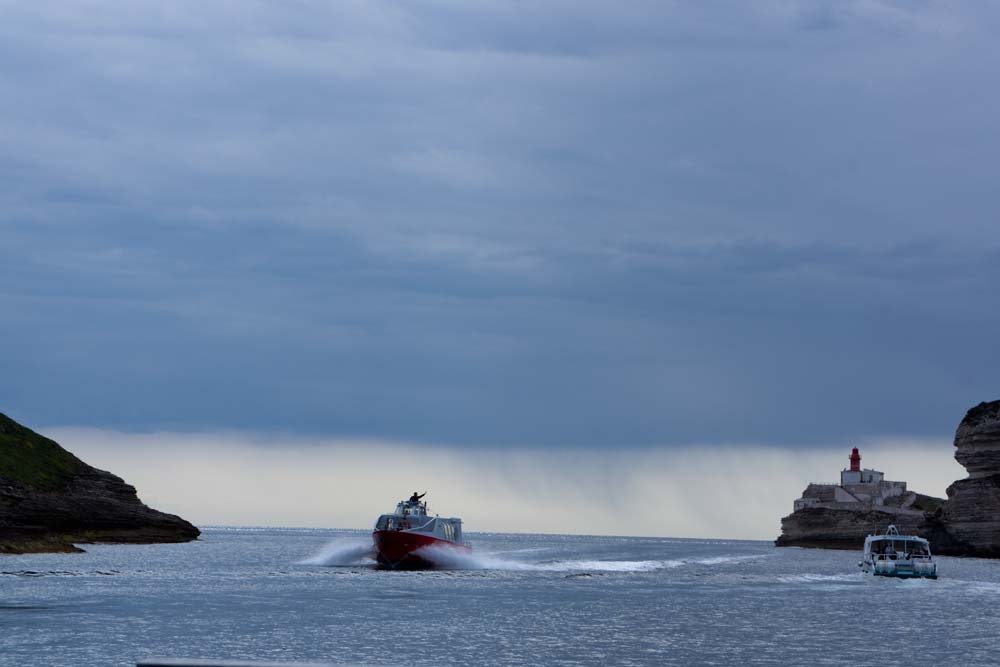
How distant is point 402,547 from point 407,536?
1544mm

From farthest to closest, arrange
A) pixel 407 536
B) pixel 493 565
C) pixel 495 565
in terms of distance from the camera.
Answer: pixel 495 565 → pixel 493 565 → pixel 407 536

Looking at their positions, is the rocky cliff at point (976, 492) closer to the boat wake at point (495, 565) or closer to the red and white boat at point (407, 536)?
the boat wake at point (495, 565)

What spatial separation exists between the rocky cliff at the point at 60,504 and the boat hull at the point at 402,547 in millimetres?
43298

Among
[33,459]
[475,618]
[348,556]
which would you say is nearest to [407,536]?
[348,556]

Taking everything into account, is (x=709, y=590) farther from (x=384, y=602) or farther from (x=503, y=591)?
(x=384, y=602)

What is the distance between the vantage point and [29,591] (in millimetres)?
74000

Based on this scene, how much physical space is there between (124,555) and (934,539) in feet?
377

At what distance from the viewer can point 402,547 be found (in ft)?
362

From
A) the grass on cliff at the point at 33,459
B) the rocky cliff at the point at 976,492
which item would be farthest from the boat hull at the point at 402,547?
the rocky cliff at the point at 976,492

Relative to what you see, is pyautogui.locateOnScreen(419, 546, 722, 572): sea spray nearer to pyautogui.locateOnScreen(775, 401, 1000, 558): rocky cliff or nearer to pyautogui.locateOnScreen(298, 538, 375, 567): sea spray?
pyautogui.locateOnScreen(298, 538, 375, 567): sea spray

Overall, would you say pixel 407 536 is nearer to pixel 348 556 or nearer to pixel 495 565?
pixel 495 565

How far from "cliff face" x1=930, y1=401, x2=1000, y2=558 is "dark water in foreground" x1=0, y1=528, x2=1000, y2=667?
60.9m

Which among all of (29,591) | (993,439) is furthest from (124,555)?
(993,439)

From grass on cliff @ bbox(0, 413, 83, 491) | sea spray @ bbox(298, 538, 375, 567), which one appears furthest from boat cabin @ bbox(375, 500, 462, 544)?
grass on cliff @ bbox(0, 413, 83, 491)
